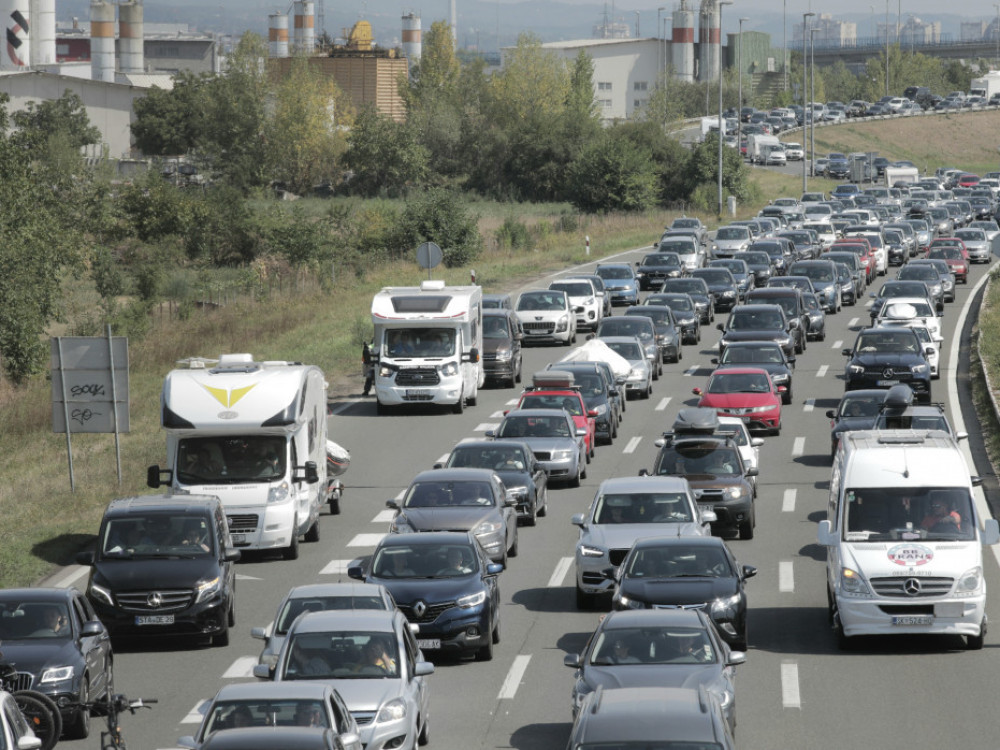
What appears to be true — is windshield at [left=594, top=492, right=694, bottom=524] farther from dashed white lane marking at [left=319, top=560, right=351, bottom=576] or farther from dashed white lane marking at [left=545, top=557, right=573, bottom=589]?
dashed white lane marking at [left=319, top=560, right=351, bottom=576]

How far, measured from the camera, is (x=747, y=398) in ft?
121

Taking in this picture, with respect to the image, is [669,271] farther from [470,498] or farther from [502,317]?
[470,498]

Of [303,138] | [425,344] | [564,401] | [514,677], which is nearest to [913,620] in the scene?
[514,677]

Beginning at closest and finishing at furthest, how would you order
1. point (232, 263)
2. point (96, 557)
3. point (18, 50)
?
1. point (96, 557)
2. point (232, 263)
3. point (18, 50)

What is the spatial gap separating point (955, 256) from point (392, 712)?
5608 centimetres

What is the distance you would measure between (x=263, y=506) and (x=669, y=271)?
3927 centimetres

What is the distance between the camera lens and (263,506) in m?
26.1

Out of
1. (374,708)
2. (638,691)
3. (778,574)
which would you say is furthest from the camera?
(778,574)

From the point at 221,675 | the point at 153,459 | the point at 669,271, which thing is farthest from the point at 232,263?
the point at 221,675

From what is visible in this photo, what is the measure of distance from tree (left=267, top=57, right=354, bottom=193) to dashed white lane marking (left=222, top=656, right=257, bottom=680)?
10901 centimetres

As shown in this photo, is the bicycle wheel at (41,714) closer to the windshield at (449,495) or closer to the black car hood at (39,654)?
the black car hood at (39,654)

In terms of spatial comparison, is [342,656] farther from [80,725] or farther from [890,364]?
[890,364]

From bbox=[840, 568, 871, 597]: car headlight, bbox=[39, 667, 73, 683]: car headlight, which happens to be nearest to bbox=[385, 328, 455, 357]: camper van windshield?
bbox=[840, 568, 871, 597]: car headlight

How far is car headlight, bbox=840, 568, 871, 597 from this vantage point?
20.0 m
